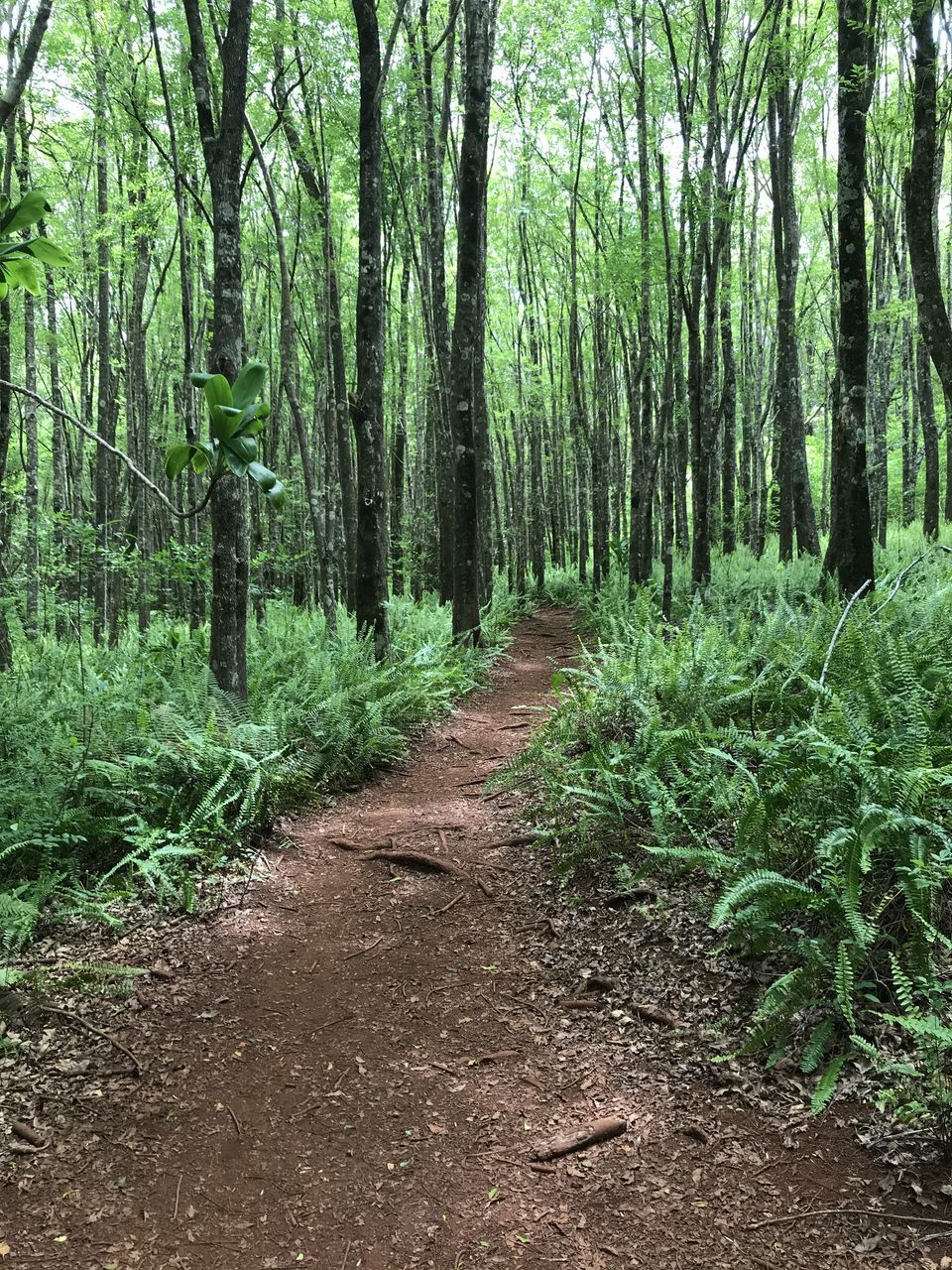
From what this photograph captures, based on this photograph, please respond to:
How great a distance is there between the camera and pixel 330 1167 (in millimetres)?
2473

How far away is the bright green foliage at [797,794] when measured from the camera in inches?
103

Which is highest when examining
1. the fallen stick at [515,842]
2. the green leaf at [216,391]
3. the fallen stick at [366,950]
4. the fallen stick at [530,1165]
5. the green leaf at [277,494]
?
the green leaf at [216,391]

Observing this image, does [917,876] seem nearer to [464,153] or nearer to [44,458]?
[464,153]

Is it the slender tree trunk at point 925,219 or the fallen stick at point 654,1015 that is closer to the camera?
the fallen stick at point 654,1015

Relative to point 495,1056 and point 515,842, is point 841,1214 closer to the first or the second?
point 495,1056

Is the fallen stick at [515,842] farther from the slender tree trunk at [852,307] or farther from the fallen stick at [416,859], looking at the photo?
the slender tree trunk at [852,307]

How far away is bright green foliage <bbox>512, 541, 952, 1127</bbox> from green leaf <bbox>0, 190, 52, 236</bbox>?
3.00 meters

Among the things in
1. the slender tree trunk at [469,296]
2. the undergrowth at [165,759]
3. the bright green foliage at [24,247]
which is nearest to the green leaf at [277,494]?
the bright green foliage at [24,247]

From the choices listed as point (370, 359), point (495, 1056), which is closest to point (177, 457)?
point (495, 1056)

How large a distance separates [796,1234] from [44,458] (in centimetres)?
3365

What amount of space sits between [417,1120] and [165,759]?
2976mm

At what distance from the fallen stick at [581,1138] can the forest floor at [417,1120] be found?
32 millimetres

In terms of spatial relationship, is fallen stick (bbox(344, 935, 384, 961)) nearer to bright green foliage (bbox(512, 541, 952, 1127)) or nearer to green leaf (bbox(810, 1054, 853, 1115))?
bright green foliage (bbox(512, 541, 952, 1127))

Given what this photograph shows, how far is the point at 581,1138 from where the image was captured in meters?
2.48
